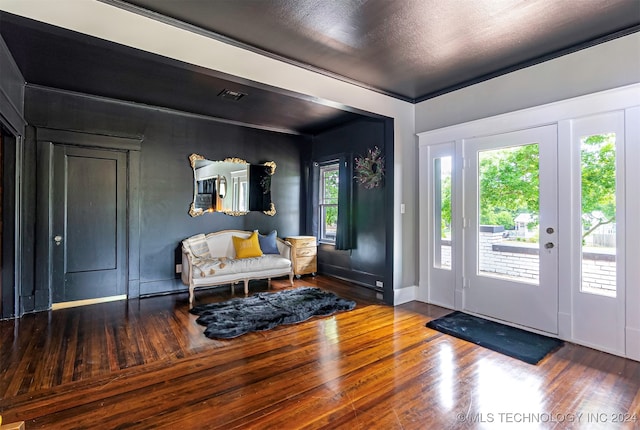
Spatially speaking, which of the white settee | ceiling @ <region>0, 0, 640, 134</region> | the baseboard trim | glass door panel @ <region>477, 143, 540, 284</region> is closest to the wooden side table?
the white settee

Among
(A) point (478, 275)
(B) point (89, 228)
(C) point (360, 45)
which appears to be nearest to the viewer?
(C) point (360, 45)

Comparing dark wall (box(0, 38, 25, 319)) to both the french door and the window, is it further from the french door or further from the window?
the french door

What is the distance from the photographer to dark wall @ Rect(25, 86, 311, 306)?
3.90 meters

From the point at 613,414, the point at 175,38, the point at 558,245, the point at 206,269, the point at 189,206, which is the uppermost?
the point at 175,38

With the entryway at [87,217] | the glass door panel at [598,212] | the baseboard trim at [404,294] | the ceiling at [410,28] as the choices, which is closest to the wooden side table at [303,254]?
the baseboard trim at [404,294]

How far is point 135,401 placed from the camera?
2012mm

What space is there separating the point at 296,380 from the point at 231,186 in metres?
3.56

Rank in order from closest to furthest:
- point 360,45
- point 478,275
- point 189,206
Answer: point 360,45 → point 478,275 → point 189,206

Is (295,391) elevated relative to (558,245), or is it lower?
lower

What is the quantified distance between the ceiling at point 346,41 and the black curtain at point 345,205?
150cm

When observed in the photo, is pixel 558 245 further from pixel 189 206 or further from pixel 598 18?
pixel 189 206

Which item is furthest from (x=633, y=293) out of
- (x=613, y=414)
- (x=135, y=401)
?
(x=135, y=401)

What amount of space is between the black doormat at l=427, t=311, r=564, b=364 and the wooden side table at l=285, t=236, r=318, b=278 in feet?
8.34

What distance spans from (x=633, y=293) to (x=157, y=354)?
155 inches
